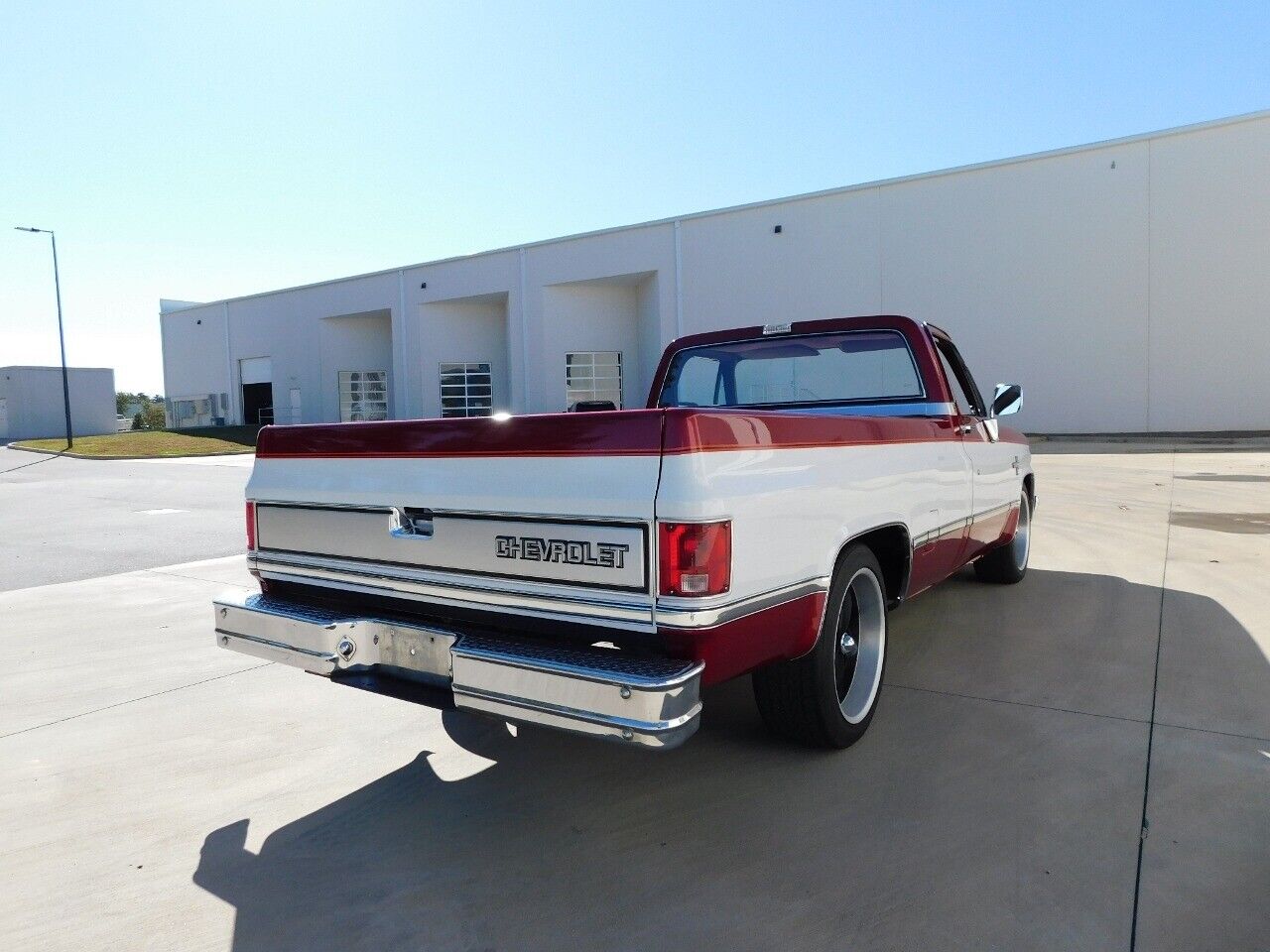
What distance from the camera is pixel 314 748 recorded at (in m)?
3.53

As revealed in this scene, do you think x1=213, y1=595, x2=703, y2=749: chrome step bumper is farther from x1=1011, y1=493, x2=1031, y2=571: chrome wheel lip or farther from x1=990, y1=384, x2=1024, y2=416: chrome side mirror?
x1=1011, y1=493, x2=1031, y2=571: chrome wheel lip

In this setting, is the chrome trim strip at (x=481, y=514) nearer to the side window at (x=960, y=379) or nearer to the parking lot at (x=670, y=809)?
the parking lot at (x=670, y=809)

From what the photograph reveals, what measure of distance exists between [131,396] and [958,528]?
16336 cm

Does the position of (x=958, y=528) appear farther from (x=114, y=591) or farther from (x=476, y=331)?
(x=476, y=331)

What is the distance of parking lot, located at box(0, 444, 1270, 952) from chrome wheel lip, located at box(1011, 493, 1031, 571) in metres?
0.90

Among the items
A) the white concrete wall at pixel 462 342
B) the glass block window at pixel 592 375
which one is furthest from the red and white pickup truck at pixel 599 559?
the white concrete wall at pixel 462 342

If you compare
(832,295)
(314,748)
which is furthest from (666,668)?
(832,295)

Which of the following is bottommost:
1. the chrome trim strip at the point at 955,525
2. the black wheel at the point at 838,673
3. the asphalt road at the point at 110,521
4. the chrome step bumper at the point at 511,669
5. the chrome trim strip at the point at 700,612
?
the asphalt road at the point at 110,521

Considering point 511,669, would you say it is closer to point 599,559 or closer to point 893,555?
point 599,559

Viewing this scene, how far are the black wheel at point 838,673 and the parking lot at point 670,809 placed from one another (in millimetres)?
140

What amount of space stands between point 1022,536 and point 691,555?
4739 mm

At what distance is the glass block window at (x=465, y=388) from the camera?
34.4 meters

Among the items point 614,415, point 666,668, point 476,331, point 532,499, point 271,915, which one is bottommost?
point 271,915

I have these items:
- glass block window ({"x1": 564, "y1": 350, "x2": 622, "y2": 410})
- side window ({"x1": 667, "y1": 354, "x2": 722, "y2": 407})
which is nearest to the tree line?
glass block window ({"x1": 564, "y1": 350, "x2": 622, "y2": 410})
